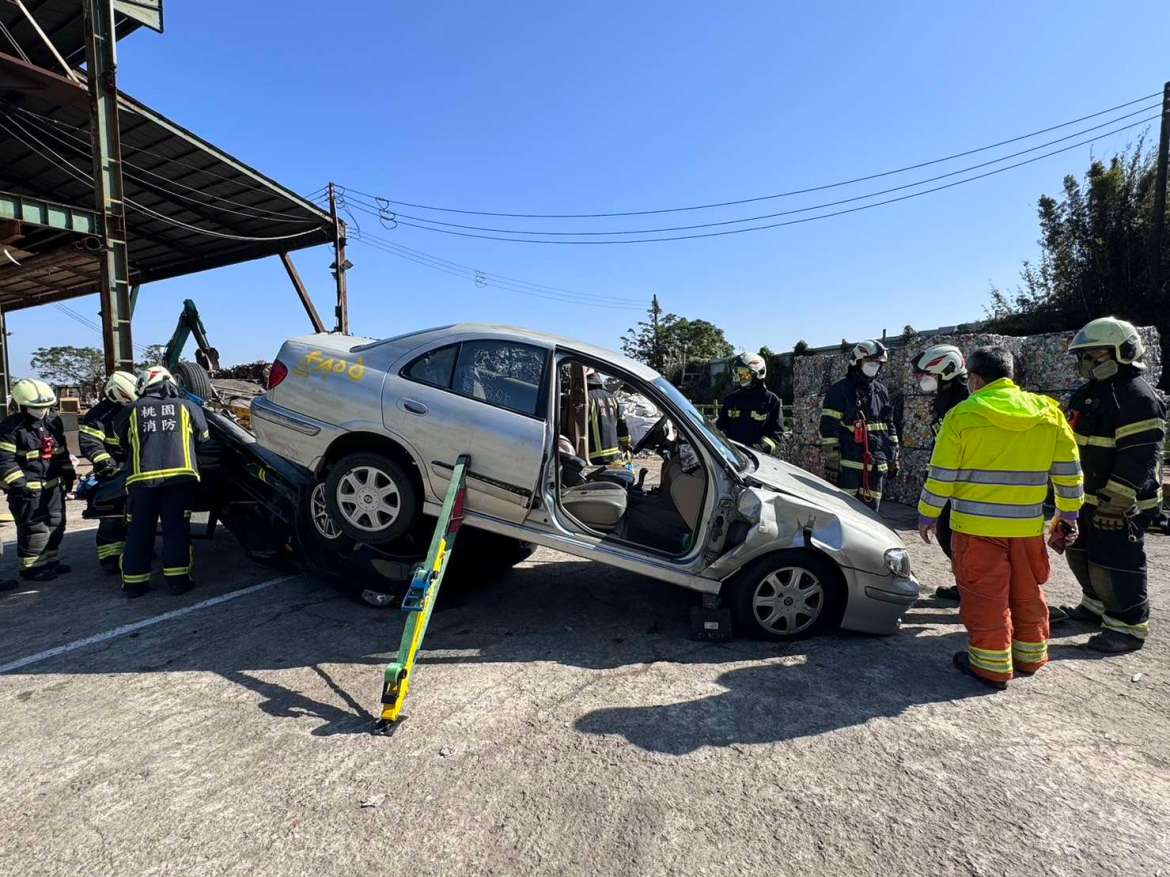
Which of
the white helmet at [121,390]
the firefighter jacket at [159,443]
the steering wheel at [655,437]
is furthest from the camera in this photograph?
the white helmet at [121,390]

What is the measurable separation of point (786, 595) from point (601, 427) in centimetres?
293

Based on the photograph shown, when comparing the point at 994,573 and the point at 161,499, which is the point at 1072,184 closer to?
the point at 994,573

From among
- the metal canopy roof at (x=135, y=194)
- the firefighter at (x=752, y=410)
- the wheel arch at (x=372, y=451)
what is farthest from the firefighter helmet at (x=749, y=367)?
the metal canopy roof at (x=135, y=194)

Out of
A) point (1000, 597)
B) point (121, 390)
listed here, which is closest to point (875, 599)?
point (1000, 597)

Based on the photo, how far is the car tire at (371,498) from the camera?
369 cm

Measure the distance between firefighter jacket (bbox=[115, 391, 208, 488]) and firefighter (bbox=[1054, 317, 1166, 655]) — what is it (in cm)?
613

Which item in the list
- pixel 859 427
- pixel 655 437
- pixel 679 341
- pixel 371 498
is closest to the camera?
pixel 371 498

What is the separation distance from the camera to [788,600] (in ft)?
11.8

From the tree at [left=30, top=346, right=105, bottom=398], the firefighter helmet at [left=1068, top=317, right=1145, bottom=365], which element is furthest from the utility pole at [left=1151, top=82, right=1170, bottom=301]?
the tree at [left=30, top=346, right=105, bottom=398]

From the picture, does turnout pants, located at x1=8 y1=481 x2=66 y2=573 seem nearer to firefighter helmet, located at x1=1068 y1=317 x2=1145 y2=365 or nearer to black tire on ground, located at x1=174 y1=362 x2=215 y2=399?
black tire on ground, located at x1=174 y1=362 x2=215 y2=399

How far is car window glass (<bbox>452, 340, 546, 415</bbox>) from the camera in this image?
372cm

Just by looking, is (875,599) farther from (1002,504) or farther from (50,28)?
(50,28)

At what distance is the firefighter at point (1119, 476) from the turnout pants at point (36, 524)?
301 inches

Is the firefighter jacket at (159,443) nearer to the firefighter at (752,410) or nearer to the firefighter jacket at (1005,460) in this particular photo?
the firefighter at (752,410)
